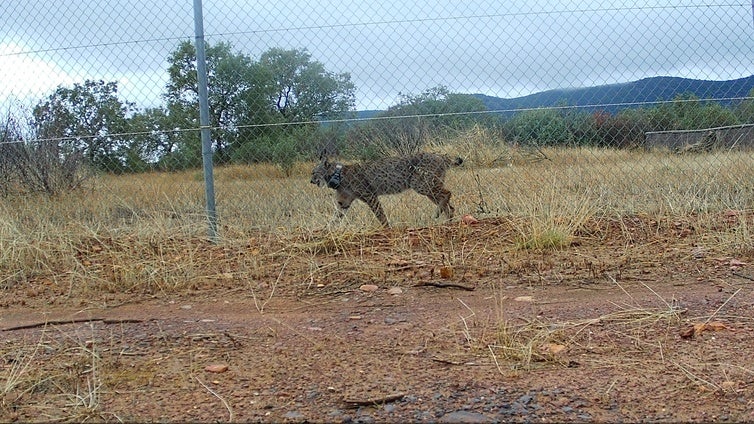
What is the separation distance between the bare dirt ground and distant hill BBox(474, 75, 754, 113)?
1251 millimetres

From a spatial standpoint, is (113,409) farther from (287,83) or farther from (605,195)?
(605,195)

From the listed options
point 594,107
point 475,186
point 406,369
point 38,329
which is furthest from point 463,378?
point 475,186

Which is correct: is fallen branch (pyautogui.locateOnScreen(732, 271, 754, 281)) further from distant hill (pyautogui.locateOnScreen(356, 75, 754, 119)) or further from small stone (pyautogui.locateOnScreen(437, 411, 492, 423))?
small stone (pyautogui.locateOnScreen(437, 411, 492, 423))

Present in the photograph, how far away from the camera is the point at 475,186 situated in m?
7.34

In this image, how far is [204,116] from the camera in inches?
215

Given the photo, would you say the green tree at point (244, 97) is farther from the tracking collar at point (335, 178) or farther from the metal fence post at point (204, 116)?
the tracking collar at point (335, 178)

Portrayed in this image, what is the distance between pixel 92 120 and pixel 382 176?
3405mm

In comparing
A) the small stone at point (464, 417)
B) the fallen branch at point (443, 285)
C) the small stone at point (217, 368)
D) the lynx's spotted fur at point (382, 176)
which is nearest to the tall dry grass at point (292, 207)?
the lynx's spotted fur at point (382, 176)

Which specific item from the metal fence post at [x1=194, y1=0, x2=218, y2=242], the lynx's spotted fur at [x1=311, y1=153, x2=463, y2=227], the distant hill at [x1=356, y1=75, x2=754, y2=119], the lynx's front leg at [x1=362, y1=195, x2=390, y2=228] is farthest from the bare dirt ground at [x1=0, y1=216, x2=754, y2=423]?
the lynx's spotted fur at [x1=311, y1=153, x2=463, y2=227]

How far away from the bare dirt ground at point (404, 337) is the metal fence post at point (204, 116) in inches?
16.3

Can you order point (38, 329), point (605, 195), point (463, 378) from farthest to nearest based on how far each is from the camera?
point (605, 195), point (38, 329), point (463, 378)

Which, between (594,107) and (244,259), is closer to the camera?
(244,259)

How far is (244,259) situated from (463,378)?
2.67m

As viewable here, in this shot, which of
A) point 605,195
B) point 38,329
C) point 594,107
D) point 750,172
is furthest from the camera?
point 750,172
